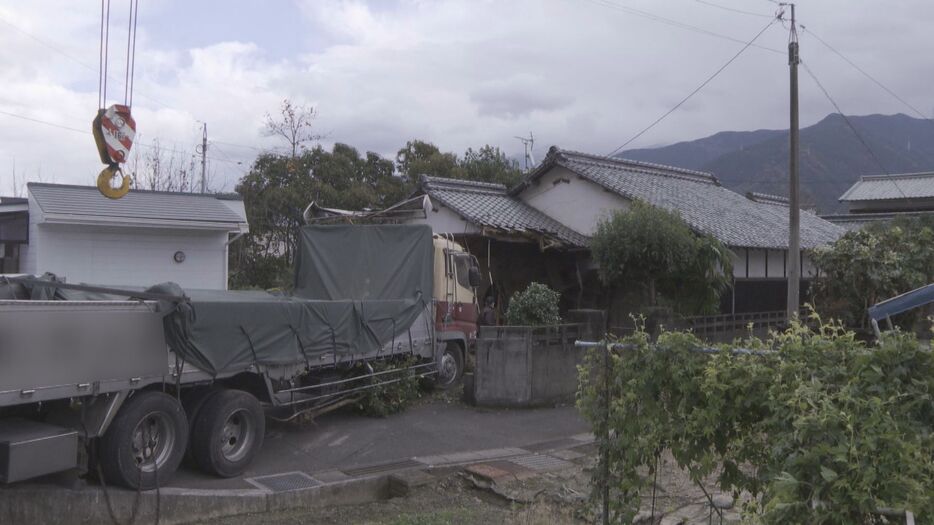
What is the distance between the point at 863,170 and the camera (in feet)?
237

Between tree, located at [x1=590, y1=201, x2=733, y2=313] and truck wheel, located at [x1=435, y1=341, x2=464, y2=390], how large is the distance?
4118 mm

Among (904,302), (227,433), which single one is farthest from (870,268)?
(227,433)

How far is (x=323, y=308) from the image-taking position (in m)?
10.4

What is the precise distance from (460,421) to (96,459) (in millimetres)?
5868

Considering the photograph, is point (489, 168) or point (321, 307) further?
point (489, 168)

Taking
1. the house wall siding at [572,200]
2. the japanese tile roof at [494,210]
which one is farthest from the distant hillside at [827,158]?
the japanese tile roof at [494,210]

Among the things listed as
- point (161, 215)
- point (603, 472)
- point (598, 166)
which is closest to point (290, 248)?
point (161, 215)

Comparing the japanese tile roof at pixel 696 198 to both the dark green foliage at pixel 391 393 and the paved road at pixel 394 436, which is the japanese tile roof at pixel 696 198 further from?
the dark green foliage at pixel 391 393

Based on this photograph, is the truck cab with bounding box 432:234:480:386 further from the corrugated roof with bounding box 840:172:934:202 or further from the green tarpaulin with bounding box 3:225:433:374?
the corrugated roof with bounding box 840:172:934:202

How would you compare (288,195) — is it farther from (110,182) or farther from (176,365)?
(176,365)

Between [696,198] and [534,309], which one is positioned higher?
[696,198]

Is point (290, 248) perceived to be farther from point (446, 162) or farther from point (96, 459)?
point (96, 459)

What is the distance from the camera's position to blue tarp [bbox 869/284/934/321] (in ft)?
19.5

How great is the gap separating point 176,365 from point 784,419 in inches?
239
